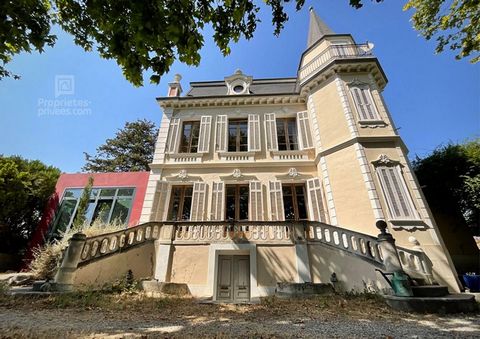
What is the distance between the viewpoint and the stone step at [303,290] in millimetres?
5020

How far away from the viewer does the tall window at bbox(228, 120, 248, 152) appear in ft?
32.8

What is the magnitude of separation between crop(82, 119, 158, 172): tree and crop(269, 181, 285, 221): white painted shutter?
16726 mm

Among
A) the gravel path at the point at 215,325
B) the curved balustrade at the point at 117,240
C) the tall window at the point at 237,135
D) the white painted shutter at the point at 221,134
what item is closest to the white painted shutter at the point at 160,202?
the curved balustrade at the point at 117,240

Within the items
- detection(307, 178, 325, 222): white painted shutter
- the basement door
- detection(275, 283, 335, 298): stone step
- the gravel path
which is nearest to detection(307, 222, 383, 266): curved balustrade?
detection(307, 178, 325, 222): white painted shutter

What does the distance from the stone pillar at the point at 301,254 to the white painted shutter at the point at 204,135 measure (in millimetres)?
5140

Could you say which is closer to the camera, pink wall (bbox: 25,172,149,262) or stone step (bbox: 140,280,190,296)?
stone step (bbox: 140,280,190,296)

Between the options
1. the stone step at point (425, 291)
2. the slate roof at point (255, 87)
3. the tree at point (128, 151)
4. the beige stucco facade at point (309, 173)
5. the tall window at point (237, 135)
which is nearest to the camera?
the stone step at point (425, 291)

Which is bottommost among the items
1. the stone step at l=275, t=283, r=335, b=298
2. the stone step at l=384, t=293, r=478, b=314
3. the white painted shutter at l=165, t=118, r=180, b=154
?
the stone step at l=384, t=293, r=478, b=314

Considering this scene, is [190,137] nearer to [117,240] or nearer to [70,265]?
[117,240]

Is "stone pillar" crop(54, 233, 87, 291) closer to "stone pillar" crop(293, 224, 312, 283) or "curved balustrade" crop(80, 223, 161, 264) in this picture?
"curved balustrade" crop(80, 223, 161, 264)

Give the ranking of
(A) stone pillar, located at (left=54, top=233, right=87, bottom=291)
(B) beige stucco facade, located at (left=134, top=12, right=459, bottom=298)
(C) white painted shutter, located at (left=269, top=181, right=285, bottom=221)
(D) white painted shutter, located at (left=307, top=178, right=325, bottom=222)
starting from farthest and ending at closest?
(C) white painted shutter, located at (left=269, top=181, right=285, bottom=221), (D) white painted shutter, located at (left=307, top=178, right=325, bottom=222), (B) beige stucco facade, located at (left=134, top=12, right=459, bottom=298), (A) stone pillar, located at (left=54, top=233, right=87, bottom=291)

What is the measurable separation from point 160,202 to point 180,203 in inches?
30.1

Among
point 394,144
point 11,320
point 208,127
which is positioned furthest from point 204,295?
point 394,144

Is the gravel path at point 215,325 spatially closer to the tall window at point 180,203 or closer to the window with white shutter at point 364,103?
the tall window at point 180,203
